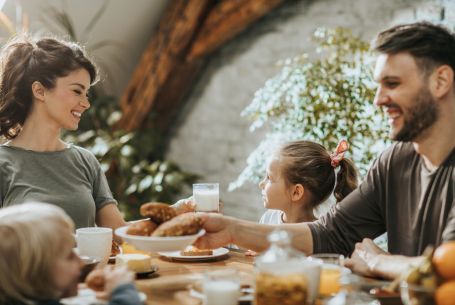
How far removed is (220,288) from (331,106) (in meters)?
1.84

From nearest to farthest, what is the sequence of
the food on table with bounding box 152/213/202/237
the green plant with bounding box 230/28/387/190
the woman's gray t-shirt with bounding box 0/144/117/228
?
the food on table with bounding box 152/213/202/237 → the woman's gray t-shirt with bounding box 0/144/117/228 → the green plant with bounding box 230/28/387/190

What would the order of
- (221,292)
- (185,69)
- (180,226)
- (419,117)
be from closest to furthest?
1. (221,292)
2. (180,226)
3. (419,117)
4. (185,69)

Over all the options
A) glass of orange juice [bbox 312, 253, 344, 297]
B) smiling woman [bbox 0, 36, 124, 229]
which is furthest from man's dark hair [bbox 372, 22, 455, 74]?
smiling woman [bbox 0, 36, 124, 229]

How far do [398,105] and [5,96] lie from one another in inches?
57.0

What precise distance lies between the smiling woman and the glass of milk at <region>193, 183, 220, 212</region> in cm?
46

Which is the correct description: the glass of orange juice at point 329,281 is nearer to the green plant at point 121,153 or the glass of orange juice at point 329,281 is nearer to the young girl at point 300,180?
A: the young girl at point 300,180

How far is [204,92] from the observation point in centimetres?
467

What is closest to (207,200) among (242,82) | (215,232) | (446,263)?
(215,232)

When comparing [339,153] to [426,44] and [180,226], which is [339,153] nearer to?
[426,44]

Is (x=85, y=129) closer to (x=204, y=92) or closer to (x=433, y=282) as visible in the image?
(x=204, y=92)

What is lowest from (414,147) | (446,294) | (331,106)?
(446,294)

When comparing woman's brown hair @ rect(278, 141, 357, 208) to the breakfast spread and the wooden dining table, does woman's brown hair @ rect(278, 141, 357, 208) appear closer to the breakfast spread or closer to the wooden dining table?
the wooden dining table

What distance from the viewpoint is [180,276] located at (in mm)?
1704

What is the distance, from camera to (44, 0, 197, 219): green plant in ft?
14.0
